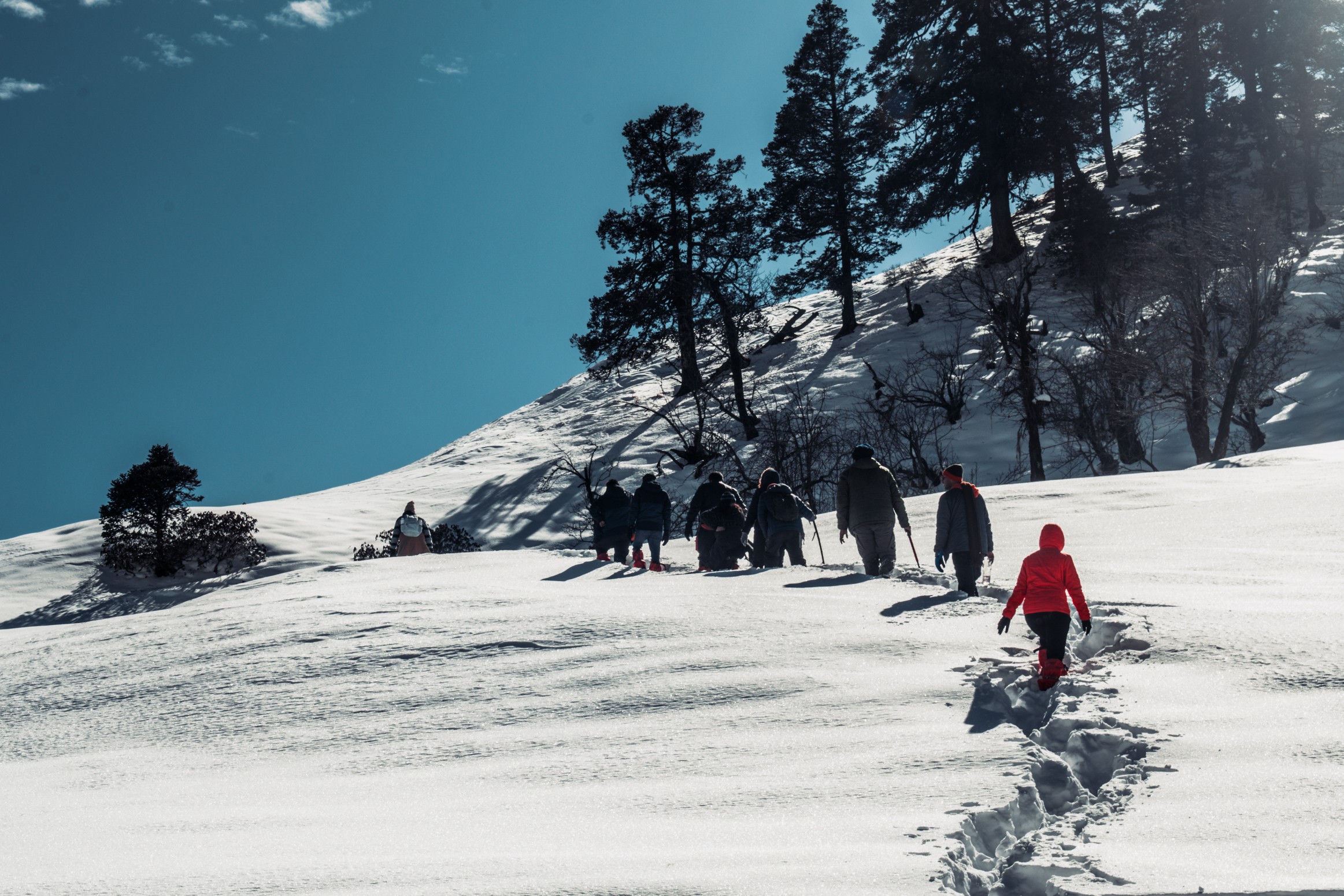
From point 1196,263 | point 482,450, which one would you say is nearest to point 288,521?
point 482,450

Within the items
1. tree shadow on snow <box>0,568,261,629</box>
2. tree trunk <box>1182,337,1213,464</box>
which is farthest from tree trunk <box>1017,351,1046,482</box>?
tree shadow on snow <box>0,568,261,629</box>

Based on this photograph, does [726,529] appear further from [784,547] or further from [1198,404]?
[1198,404]

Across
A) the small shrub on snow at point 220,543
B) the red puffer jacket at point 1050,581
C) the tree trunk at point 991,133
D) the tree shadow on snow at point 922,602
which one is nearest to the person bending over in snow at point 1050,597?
the red puffer jacket at point 1050,581

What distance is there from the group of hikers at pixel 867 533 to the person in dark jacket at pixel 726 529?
12mm

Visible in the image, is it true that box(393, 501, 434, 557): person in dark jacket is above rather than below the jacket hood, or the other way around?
above

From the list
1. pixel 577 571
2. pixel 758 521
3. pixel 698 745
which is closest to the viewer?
pixel 698 745

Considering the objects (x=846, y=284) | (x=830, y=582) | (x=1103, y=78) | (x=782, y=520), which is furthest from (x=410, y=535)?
(x=1103, y=78)

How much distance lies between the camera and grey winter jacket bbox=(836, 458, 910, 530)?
11344mm

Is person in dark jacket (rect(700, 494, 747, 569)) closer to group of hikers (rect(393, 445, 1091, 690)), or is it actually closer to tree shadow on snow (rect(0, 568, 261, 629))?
group of hikers (rect(393, 445, 1091, 690))

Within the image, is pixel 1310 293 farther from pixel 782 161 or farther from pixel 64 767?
pixel 64 767

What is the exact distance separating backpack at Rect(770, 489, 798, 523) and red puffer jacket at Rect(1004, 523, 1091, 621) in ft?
21.9

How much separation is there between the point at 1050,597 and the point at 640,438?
31.4m

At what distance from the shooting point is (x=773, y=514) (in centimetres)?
1310

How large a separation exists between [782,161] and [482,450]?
17.8m
